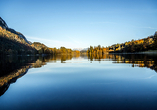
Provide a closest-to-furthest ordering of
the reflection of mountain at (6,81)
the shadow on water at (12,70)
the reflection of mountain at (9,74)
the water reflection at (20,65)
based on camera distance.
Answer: the reflection of mountain at (6,81), the reflection of mountain at (9,74), the shadow on water at (12,70), the water reflection at (20,65)

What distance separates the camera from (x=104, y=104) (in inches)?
212

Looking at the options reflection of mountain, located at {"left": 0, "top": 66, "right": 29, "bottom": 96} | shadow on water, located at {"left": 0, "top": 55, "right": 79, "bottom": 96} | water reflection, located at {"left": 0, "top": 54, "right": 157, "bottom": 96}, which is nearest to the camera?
reflection of mountain, located at {"left": 0, "top": 66, "right": 29, "bottom": 96}

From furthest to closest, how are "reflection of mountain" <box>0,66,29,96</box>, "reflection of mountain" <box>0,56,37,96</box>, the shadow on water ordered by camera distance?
1. the shadow on water
2. "reflection of mountain" <box>0,56,37,96</box>
3. "reflection of mountain" <box>0,66,29,96</box>

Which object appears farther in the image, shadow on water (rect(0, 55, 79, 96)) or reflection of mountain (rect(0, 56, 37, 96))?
shadow on water (rect(0, 55, 79, 96))

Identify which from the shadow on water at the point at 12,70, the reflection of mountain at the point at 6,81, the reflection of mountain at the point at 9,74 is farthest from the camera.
Result: the shadow on water at the point at 12,70

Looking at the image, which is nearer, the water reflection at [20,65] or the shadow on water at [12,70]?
the shadow on water at [12,70]

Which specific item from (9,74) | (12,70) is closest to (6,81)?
(9,74)

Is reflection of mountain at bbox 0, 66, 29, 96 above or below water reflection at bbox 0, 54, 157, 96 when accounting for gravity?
below

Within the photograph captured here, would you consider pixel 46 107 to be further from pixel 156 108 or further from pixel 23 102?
pixel 156 108

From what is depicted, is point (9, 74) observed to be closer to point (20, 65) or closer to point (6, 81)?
point (6, 81)

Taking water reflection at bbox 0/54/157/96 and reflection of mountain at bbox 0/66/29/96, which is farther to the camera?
water reflection at bbox 0/54/157/96

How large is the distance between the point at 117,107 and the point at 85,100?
158 centimetres

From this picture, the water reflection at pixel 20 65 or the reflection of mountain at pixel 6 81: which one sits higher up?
the water reflection at pixel 20 65

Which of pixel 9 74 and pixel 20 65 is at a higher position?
pixel 20 65
